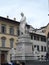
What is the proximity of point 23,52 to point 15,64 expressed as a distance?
121 cm

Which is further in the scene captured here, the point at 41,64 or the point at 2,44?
the point at 2,44

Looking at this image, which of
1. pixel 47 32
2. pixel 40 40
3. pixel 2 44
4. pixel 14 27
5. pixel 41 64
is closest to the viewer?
pixel 41 64

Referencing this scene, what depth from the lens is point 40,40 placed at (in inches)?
2488

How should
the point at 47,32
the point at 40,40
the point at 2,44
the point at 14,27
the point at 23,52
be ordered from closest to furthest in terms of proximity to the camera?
1. the point at 23,52
2. the point at 2,44
3. the point at 14,27
4. the point at 40,40
5. the point at 47,32

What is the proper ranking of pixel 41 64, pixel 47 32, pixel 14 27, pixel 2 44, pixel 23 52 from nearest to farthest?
pixel 41 64 → pixel 23 52 → pixel 2 44 → pixel 14 27 → pixel 47 32

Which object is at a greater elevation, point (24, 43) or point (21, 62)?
point (24, 43)

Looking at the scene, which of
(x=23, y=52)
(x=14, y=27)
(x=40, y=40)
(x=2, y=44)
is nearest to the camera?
(x=23, y=52)

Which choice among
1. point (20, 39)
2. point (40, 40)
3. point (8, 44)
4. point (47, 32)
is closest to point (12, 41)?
point (8, 44)

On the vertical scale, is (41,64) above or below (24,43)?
below

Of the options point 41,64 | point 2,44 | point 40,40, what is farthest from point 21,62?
point 40,40

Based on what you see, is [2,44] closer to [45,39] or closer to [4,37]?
[4,37]

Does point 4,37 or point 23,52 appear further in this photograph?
point 4,37

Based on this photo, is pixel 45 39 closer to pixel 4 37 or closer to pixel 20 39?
pixel 4 37

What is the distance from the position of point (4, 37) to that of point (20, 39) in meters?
31.2
